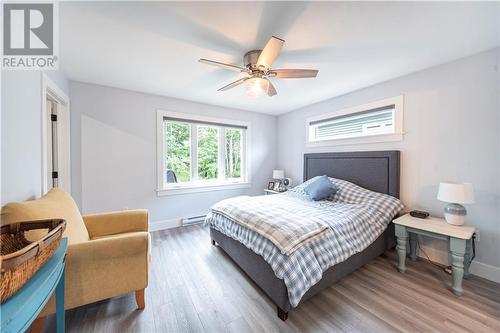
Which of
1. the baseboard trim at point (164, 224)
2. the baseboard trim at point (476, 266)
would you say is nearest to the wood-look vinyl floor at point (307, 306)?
the baseboard trim at point (476, 266)

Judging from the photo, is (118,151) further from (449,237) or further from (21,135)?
(449,237)

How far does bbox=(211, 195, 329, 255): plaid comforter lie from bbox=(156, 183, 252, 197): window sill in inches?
49.4

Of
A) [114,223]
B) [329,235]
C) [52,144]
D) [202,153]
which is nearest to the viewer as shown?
[329,235]

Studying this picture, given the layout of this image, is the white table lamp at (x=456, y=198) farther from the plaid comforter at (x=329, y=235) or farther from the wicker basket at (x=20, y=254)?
the wicker basket at (x=20, y=254)

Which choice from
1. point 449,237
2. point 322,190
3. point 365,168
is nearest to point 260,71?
point 322,190

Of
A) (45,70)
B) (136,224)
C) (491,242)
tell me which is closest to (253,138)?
(136,224)

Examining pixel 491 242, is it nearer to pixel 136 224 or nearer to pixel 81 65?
pixel 136 224

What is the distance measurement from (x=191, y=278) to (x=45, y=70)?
2.58 metres

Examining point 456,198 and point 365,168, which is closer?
point 456,198

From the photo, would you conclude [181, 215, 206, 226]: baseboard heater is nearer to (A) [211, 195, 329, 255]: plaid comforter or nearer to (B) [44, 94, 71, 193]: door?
(A) [211, 195, 329, 255]: plaid comforter

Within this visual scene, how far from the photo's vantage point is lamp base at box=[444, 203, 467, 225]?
195cm

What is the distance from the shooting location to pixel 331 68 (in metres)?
2.36

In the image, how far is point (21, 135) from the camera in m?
1.51

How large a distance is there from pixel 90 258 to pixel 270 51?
204cm
